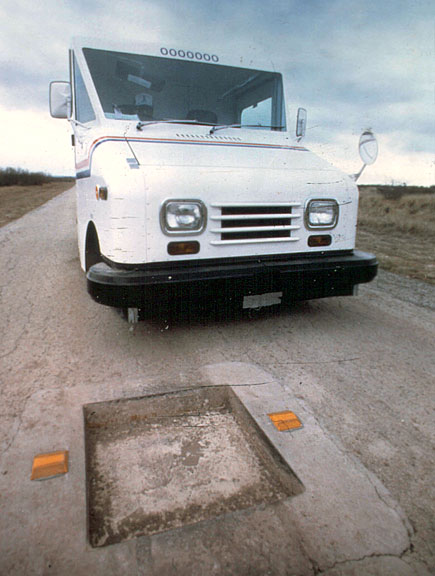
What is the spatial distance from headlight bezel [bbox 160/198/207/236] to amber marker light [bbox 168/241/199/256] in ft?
0.24

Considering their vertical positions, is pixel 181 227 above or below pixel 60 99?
below

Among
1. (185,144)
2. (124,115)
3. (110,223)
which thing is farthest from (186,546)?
(124,115)

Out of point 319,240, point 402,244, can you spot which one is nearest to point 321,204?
point 319,240

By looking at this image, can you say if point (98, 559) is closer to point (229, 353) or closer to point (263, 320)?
point (229, 353)

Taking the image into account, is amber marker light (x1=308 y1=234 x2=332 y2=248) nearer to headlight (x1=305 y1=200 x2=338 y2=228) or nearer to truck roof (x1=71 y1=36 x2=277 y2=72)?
headlight (x1=305 y1=200 x2=338 y2=228)

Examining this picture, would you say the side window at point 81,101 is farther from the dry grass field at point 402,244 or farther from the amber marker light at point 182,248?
the dry grass field at point 402,244

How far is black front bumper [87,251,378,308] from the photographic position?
116 inches

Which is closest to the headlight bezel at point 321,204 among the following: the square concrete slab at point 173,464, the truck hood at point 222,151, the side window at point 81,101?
the truck hood at point 222,151

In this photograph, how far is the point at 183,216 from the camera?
306cm

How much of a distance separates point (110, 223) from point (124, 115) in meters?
1.39

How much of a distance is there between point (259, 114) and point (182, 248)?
2.15m

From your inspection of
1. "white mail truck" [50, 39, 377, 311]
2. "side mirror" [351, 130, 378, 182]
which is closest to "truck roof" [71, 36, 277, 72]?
"white mail truck" [50, 39, 377, 311]

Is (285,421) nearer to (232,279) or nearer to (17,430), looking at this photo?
(232,279)

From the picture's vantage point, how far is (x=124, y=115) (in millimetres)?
3844
